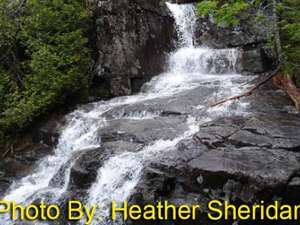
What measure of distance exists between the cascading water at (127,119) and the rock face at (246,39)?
1.28ft

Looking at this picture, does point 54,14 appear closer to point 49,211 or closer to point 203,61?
point 203,61

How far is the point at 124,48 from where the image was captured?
39.5ft

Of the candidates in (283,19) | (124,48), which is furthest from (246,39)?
(124,48)

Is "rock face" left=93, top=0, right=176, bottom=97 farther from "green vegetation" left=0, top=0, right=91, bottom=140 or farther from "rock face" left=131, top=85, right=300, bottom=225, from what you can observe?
"rock face" left=131, top=85, right=300, bottom=225

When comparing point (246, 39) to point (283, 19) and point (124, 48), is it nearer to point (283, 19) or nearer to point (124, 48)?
point (283, 19)

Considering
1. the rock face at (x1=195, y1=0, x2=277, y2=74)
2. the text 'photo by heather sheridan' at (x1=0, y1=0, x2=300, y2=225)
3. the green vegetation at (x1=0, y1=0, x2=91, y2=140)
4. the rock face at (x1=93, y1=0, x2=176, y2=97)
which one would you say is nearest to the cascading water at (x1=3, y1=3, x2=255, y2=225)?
the text 'photo by heather sheridan' at (x1=0, y1=0, x2=300, y2=225)

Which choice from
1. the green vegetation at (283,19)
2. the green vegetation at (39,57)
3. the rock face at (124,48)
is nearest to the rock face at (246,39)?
the green vegetation at (283,19)

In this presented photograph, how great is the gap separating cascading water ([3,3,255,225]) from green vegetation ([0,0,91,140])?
102 cm

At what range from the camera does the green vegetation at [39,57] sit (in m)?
10.2

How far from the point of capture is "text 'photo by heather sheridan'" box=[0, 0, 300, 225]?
5.71 metres

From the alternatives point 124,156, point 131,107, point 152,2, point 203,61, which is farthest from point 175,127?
point 152,2

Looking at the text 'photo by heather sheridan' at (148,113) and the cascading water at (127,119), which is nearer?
the text 'photo by heather sheridan' at (148,113)

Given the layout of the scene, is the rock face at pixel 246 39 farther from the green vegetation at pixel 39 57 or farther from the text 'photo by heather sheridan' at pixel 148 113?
the green vegetation at pixel 39 57

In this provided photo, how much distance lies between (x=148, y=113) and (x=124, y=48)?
3910mm
